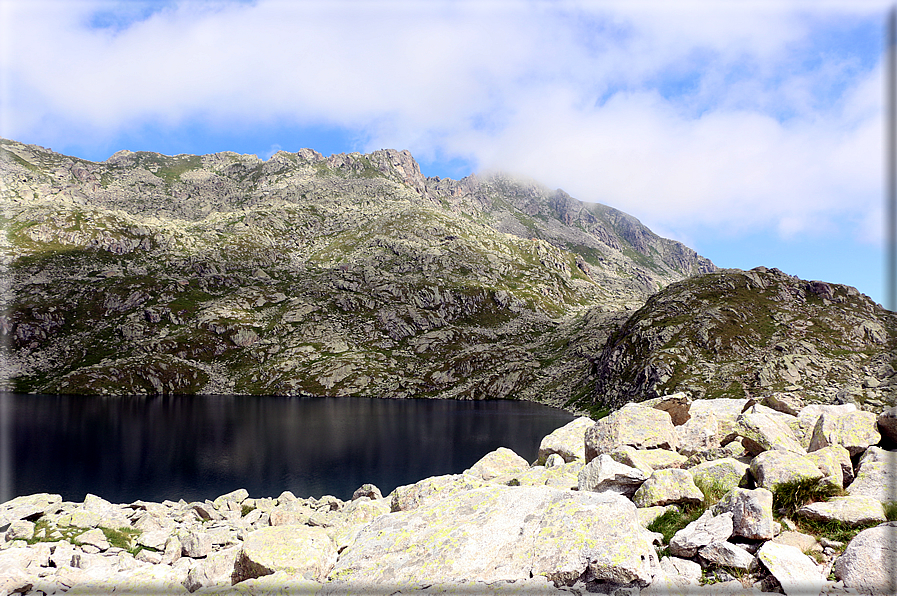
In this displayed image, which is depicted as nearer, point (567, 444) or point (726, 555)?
point (726, 555)

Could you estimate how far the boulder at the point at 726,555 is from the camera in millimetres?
9047

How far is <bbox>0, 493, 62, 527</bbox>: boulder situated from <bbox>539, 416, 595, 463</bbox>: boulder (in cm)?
3777

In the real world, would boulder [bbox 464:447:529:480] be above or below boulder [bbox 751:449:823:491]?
below

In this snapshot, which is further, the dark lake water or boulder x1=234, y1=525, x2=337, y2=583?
the dark lake water

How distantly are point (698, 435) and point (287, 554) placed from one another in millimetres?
15768

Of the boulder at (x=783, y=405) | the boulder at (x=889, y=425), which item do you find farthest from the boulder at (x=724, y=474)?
the boulder at (x=783, y=405)

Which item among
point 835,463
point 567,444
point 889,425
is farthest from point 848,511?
point 567,444

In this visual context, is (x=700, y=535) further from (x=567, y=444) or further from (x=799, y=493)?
(x=567, y=444)

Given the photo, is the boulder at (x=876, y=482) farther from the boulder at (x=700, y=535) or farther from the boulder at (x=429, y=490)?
the boulder at (x=429, y=490)

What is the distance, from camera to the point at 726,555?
9.28 metres

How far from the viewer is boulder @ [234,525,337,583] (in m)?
11.3

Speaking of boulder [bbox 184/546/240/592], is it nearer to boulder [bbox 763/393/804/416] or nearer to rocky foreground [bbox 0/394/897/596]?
rocky foreground [bbox 0/394/897/596]

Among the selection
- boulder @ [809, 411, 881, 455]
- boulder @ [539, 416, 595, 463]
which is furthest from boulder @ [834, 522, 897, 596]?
boulder @ [539, 416, 595, 463]

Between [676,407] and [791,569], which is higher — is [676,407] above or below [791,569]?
above
